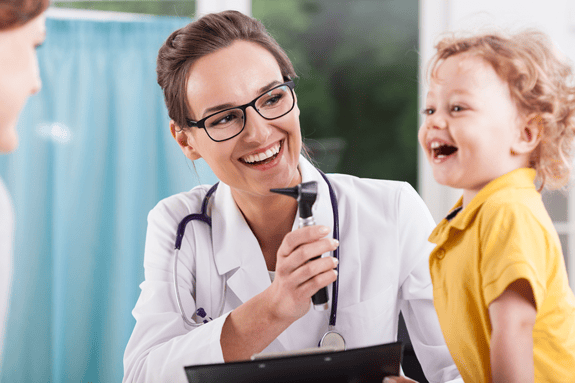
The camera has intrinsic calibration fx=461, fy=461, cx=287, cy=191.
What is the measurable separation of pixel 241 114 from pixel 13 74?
57 cm

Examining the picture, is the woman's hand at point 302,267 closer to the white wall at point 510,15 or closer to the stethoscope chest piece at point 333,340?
the stethoscope chest piece at point 333,340

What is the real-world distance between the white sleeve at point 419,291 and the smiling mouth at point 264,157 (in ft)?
1.19

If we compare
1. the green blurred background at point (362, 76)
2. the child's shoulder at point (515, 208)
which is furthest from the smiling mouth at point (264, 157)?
the green blurred background at point (362, 76)

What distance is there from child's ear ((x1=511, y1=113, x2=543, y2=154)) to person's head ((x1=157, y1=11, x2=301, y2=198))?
514mm

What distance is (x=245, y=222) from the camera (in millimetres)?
1230

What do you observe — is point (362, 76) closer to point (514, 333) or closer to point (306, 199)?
point (306, 199)

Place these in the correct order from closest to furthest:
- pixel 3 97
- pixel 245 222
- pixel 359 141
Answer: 1. pixel 3 97
2. pixel 245 222
3. pixel 359 141

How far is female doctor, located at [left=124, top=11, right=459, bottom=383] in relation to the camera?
0.96 metres

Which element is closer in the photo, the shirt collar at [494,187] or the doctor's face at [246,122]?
the shirt collar at [494,187]

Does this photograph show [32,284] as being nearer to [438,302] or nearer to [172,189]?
[172,189]

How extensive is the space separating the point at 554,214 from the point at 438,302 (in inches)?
69.9

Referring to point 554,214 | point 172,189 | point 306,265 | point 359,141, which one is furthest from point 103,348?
point 359,141

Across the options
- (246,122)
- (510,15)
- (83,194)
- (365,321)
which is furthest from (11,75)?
(510,15)

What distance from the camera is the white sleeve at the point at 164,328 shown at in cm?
93
